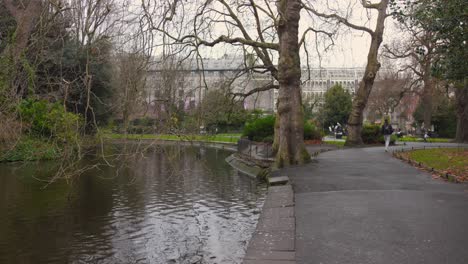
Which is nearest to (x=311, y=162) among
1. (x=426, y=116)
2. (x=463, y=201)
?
(x=463, y=201)

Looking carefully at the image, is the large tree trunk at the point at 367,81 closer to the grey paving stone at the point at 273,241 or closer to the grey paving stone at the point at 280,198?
the grey paving stone at the point at 280,198

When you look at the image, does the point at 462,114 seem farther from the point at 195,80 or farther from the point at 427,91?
the point at 195,80

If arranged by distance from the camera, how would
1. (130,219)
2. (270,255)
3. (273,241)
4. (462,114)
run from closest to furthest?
(270,255)
(273,241)
(130,219)
(462,114)

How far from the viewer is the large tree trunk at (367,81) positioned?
2855 cm

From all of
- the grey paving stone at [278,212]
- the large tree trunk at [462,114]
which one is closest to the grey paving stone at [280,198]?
the grey paving stone at [278,212]

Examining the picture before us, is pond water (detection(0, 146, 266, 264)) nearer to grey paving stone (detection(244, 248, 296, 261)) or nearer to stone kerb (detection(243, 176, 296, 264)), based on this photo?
stone kerb (detection(243, 176, 296, 264))

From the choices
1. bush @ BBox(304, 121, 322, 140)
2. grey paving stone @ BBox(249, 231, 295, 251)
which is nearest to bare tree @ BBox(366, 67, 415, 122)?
bush @ BBox(304, 121, 322, 140)

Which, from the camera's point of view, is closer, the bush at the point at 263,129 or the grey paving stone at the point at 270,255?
the grey paving stone at the point at 270,255

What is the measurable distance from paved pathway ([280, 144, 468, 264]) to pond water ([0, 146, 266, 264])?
1.47 m

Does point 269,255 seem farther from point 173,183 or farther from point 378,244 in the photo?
point 173,183

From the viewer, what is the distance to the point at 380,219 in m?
7.95

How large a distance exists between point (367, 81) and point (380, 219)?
886 inches

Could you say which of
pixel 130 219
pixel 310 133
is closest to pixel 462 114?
pixel 310 133

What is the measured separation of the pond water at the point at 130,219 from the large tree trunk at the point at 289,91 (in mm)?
1866
